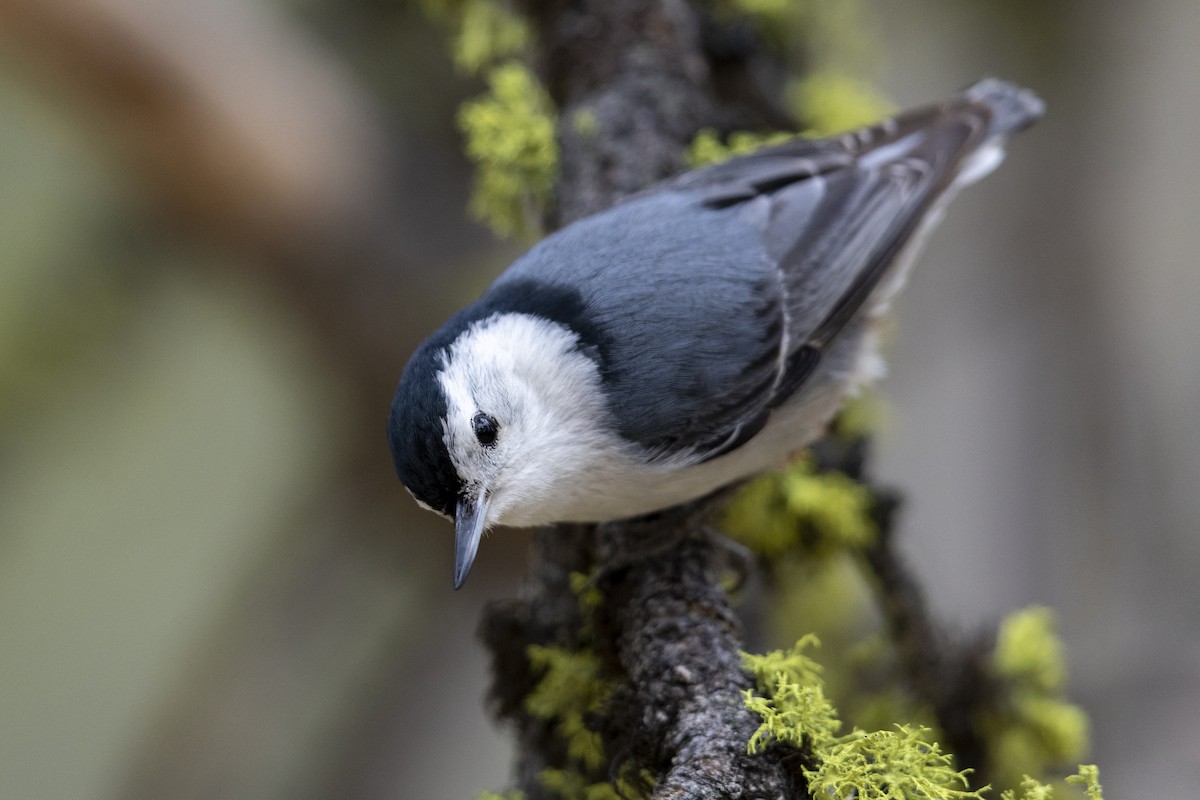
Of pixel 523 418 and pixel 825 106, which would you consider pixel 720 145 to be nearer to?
pixel 825 106

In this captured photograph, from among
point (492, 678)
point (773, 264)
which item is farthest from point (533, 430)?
point (773, 264)

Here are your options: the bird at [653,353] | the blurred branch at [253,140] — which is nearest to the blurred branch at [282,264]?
the blurred branch at [253,140]

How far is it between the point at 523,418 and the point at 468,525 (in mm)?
190

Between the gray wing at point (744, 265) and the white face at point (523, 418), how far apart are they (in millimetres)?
57

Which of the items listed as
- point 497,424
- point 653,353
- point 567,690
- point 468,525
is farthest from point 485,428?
point 567,690

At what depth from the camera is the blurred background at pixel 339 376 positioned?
269 cm

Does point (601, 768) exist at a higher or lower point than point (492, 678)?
lower

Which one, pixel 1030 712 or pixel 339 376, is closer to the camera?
pixel 1030 712

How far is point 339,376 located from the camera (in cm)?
328

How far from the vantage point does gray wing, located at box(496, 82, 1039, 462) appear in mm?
1564

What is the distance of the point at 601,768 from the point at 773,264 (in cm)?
93

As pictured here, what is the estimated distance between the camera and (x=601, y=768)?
1.32 meters

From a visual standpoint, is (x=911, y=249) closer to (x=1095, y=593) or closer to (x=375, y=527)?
(x=1095, y=593)

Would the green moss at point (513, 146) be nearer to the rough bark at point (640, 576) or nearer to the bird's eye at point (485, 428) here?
the rough bark at point (640, 576)
